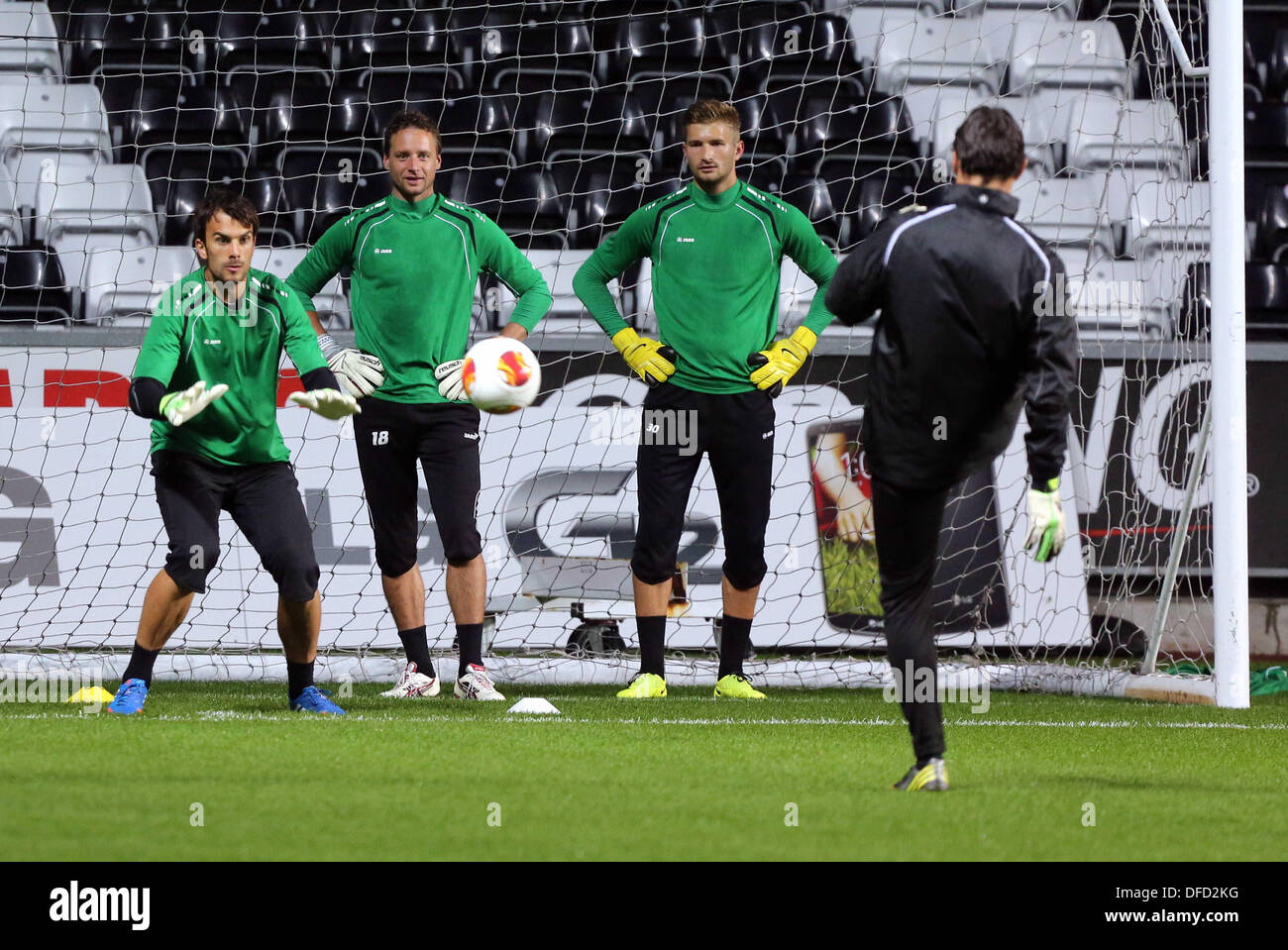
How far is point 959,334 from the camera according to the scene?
3971 millimetres

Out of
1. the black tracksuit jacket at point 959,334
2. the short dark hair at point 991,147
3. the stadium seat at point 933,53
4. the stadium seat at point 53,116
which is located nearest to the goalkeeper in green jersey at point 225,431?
the black tracksuit jacket at point 959,334

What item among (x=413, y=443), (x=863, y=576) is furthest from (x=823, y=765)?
(x=863, y=576)

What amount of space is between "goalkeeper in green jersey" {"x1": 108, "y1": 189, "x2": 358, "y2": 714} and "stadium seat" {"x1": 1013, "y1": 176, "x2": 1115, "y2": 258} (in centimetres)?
536

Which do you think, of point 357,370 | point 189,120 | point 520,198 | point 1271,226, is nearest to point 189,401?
point 357,370

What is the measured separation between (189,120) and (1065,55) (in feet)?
17.9

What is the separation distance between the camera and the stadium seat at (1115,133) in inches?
339

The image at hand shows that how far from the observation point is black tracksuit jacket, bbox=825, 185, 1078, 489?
3916 millimetres

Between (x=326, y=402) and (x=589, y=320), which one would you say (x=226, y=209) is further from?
(x=589, y=320)

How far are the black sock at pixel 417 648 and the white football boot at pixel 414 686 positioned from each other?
2 cm

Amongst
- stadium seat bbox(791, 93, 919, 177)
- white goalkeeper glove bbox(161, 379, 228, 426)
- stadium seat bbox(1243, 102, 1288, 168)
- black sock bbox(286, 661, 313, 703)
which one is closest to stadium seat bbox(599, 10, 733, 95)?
stadium seat bbox(791, 93, 919, 177)

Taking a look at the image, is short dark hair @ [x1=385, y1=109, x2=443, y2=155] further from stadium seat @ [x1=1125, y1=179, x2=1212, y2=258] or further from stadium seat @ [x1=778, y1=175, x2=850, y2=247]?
stadium seat @ [x1=778, y1=175, x2=850, y2=247]

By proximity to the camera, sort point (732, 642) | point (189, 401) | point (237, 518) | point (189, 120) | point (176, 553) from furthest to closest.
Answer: point (189, 120), point (732, 642), point (237, 518), point (176, 553), point (189, 401)
